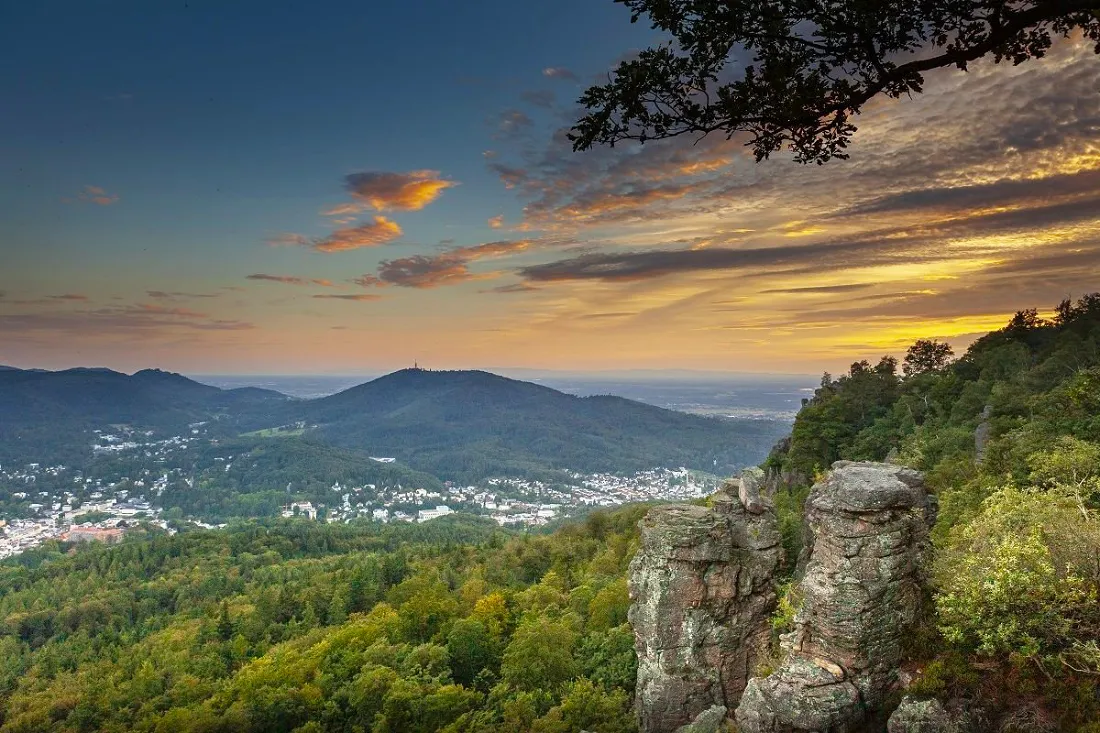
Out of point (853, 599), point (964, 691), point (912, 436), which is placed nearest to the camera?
point (964, 691)

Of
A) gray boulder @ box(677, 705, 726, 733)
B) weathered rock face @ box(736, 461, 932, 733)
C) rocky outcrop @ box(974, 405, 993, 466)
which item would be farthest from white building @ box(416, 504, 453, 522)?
weathered rock face @ box(736, 461, 932, 733)

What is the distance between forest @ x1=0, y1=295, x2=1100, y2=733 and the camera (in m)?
11.2

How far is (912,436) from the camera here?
39.5 meters

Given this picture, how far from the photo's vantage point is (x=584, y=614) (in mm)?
35375

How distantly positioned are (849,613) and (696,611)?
19.5 ft

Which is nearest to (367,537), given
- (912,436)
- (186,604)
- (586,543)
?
(186,604)

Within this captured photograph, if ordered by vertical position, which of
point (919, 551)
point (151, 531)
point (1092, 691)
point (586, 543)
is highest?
point (919, 551)

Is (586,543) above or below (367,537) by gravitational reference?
above

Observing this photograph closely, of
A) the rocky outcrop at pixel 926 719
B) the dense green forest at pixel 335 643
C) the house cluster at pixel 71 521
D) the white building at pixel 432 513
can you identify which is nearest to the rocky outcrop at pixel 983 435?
the dense green forest at pixel 335 643

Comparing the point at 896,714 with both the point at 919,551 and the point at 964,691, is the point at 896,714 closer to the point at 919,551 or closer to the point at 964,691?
the point at 964,691

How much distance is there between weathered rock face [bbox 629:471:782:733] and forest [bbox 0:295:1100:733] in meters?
1.51

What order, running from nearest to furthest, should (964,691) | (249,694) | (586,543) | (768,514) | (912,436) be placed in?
(964,691) < (768,514) < (249,694) < (912,436) < (586,543)

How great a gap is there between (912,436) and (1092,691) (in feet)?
109

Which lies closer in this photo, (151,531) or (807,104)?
(807,104)
